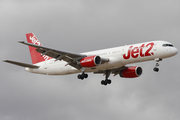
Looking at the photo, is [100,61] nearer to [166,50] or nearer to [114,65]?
[114,65]

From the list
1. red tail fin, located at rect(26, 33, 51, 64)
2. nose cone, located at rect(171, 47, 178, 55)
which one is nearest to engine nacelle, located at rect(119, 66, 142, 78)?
nose cone, located at rect(171, 47, 178, 55)

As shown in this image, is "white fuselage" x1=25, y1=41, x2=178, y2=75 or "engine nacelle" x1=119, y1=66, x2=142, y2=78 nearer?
"white fuselage" x1=25, y1=41, x2=178, y2=75

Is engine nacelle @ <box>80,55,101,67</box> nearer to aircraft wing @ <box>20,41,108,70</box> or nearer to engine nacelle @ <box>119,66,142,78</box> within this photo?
aircraft wing @ <box>20,41,108,70</box>

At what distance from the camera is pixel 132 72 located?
207 feet

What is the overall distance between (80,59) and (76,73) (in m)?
3.97

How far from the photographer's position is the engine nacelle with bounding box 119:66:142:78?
6306 cm

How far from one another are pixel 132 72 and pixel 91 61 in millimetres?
9852

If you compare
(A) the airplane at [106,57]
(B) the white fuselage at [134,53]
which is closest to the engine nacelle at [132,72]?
(A) the airplane at [106,57]

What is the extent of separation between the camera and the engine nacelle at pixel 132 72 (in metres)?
63.1

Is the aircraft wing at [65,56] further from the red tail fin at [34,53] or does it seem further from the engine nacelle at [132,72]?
the engine nacelle at [132,72]

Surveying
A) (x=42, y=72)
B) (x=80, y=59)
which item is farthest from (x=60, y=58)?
(x=42, y=72)

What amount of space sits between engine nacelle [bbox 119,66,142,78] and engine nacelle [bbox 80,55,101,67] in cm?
872

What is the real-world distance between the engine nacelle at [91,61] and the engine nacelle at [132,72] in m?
8.72

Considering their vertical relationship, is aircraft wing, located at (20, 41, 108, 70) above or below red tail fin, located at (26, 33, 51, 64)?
below
